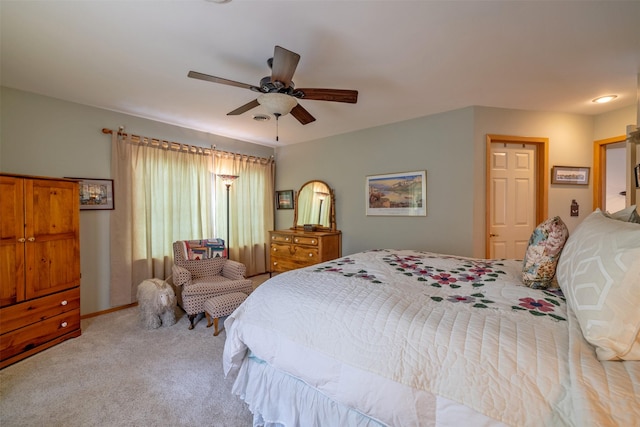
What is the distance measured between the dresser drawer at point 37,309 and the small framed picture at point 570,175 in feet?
18.2

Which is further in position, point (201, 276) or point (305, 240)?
point (305, 240)

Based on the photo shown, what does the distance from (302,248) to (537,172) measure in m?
3.32

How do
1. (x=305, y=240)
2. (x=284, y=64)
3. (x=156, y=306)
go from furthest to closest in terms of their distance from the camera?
(x=305, y=240)
(x=156, y=306)
(x=284, y=64)

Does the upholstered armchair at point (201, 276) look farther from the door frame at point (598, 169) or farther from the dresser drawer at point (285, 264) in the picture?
the door frame at point (598, 169)

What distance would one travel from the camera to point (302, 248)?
13.2 feet

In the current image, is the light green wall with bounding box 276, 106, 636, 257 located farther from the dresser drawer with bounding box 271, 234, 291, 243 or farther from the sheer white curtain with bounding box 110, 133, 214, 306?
the sheer white curtain with bounding box 110, 133, 214, 306

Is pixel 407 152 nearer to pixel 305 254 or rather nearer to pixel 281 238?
pixel 305 254

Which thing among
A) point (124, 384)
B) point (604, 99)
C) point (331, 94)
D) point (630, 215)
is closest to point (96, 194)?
point (124, 384)

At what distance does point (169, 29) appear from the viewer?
173 centimetres

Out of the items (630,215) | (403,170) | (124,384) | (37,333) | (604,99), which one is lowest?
(124,384)

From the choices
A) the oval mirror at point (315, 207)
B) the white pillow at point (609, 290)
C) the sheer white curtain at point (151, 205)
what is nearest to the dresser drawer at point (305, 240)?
the oval mirror at point (315, 207)

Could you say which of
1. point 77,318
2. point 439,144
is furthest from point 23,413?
point 439,144

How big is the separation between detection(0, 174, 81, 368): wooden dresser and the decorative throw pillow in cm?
373

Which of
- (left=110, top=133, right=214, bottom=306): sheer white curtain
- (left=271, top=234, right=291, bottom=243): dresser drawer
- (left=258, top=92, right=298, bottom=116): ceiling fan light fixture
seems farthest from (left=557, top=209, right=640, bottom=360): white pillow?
(left=110, top=133, right=214, bottom=306): sheer white curtain
